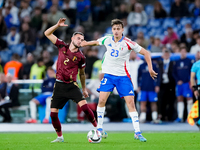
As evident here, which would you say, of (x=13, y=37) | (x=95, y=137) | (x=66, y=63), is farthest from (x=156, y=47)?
(x=95, y=137)

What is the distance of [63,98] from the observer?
327 inches

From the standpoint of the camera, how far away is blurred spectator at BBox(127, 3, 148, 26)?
19.2m

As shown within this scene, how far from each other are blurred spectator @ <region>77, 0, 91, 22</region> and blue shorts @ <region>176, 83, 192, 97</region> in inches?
314

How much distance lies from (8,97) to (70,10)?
21.8 ft

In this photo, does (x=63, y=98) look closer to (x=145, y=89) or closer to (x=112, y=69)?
(x=112, y=69)

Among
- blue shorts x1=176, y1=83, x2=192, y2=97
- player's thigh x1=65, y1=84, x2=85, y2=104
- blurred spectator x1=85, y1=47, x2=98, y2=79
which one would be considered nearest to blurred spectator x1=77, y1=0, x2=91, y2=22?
blurred spectator x1=85, y1=47, x2=98, y2=79

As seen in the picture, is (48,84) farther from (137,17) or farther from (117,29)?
(117,29)

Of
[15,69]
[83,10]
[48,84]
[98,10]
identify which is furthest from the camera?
[98,10]

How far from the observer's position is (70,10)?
794 inches

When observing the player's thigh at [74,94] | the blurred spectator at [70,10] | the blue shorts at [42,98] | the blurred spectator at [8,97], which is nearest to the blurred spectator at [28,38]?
the blurred spectator at [70,10]

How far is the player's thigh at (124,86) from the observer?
27.2ft

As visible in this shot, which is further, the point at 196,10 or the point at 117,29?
the point at 196,10

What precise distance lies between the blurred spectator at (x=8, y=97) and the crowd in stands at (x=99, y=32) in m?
0.99

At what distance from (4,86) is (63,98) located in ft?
24.8
